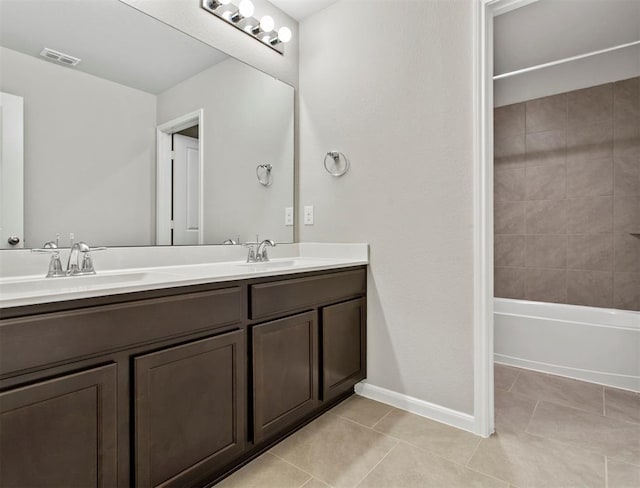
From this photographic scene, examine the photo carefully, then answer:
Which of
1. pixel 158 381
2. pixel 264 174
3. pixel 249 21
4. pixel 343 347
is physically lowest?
pixel 343 347

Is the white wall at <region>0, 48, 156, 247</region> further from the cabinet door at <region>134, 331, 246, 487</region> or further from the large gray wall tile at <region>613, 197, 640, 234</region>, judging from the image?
the large gray wall tile at <region>613, 197, 640, 234</region>

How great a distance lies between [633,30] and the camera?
7.85 feet

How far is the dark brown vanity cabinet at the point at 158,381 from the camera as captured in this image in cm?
87

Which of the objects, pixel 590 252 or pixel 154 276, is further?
pixel 590 252

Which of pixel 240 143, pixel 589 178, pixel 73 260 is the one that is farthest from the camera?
pixel 589 178

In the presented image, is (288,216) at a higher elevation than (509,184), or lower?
lower

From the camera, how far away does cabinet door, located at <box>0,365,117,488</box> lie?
33.2 inches

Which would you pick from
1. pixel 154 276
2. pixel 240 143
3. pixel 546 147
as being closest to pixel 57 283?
pixel 154 276

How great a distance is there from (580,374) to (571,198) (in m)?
1.32

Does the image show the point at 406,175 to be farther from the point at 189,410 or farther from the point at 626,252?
the point at 626,252

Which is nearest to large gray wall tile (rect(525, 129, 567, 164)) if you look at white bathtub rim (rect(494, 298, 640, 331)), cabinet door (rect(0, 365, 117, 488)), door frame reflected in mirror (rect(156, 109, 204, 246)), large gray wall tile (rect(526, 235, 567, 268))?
large gray wall tile (rect(526, 235, 567, 268))

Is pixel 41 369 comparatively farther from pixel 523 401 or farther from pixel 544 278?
pixel 544 278

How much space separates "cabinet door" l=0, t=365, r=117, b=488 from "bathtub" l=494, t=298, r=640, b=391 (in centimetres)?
263

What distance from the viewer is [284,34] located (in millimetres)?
2174
